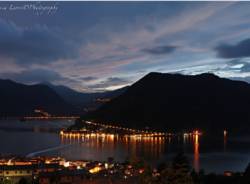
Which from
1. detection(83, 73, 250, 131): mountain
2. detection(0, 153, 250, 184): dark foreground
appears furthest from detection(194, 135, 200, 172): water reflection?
detection(0, 153, 250, 184): dark foreground

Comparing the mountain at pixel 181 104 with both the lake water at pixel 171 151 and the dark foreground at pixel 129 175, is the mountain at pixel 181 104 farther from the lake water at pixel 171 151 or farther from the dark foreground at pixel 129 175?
the dark foreground at pixel 129 175

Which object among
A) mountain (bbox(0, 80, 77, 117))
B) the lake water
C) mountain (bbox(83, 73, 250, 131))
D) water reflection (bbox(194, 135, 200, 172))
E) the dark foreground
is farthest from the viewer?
mountain (bbox(0, 80, 77, 117))

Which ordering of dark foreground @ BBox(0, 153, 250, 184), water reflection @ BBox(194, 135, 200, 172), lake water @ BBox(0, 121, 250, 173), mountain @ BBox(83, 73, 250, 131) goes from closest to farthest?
dark foreground @ BBox(0, 153, 250, 184) → water reflection @ BBox(194, 135, 200, 172) → lake water @ BBox(0, 121, 250, 173) → mountain @ BBox(83, 73, 250, 131)

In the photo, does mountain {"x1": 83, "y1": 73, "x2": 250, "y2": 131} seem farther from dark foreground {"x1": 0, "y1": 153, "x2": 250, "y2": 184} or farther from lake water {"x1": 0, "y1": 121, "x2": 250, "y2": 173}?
dark foreground {"x1": 0, "y1": 153, "x2": 250, "y2": 184}

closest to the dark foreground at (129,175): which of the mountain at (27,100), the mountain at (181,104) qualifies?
the mountain at (181,104)

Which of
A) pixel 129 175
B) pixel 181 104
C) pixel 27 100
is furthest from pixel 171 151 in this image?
pixel 27 100

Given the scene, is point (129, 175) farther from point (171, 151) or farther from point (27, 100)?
point (27, 100)
